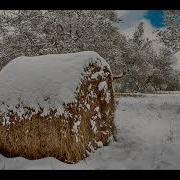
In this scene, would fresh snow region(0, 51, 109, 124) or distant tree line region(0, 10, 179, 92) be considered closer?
fresh snow region(0, 51, 109, 124)

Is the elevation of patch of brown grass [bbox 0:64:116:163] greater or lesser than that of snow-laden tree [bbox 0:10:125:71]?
lesser

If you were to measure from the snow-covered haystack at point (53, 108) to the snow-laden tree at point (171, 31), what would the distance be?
9.91 metres

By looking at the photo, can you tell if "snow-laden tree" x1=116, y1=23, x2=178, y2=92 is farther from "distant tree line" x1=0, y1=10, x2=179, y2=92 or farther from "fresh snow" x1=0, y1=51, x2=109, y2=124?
"fresh snow" x1=0, y1=51, x2=109, y2=124

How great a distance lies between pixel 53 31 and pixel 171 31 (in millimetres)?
6841

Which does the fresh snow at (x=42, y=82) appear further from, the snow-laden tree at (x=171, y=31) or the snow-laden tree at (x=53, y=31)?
the snow-laden tree at (x=53, y=31)

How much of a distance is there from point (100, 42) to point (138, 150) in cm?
1486

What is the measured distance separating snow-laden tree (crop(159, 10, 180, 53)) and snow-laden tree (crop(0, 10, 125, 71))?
15.0 ft

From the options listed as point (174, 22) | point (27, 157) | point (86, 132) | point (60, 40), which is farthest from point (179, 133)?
point (60, 40)

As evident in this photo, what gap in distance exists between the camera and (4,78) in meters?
7.87

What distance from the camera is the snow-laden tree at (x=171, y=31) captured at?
1738cm

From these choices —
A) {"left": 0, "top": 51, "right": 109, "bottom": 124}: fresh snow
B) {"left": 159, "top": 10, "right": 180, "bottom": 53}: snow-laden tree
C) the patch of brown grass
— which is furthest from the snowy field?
{"left": 159, "top": 10, "right": 180, "bottom": 53}: snow-laden tree

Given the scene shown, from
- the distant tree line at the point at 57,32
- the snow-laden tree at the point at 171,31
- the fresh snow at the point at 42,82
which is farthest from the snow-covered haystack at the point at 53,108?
the distant tree line at the point at 57,32

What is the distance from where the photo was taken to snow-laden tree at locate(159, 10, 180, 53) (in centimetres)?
1738
